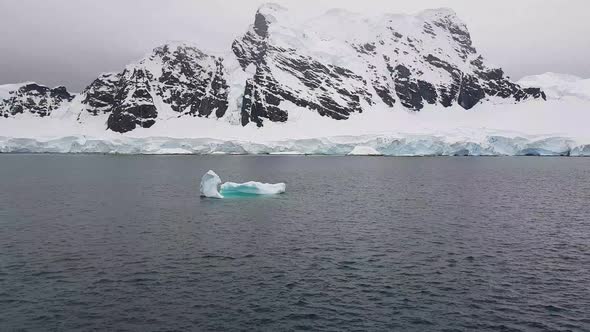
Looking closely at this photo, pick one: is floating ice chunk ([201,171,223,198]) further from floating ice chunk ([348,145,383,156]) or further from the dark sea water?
floating ice chunk ([348,145,383,156])

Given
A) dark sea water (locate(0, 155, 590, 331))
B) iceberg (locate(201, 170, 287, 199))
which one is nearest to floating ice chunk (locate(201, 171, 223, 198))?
iceberg (locate(201, 170, 287, 199))

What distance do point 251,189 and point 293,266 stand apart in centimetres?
3415

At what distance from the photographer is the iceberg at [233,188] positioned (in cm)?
5922

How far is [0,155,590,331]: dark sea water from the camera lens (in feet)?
68.6

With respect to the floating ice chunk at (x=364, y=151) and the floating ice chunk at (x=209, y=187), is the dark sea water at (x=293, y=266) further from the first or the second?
the floating ice chunk at (x=364, y=151)

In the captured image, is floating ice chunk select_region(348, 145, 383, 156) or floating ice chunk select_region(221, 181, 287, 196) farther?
floating ice chunk select_region(348, 145, 383, 156)

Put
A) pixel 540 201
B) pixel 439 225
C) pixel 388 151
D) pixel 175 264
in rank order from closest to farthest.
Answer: pixel 175 264, pixel 439 225, pixel 540 201, pixel 388 151

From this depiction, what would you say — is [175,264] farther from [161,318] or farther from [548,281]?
[548,281]

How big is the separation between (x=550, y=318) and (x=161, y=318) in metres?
17.1

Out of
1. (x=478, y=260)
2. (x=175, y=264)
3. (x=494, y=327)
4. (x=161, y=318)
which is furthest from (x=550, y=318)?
(x=175, y=264)

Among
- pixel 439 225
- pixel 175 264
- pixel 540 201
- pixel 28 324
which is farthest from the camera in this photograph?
pixel 540 201

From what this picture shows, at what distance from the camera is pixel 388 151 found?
19200 cm

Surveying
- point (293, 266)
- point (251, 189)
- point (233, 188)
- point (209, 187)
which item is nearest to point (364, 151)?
point (251, 189)

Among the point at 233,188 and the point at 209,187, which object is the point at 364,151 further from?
the point at 209,187
